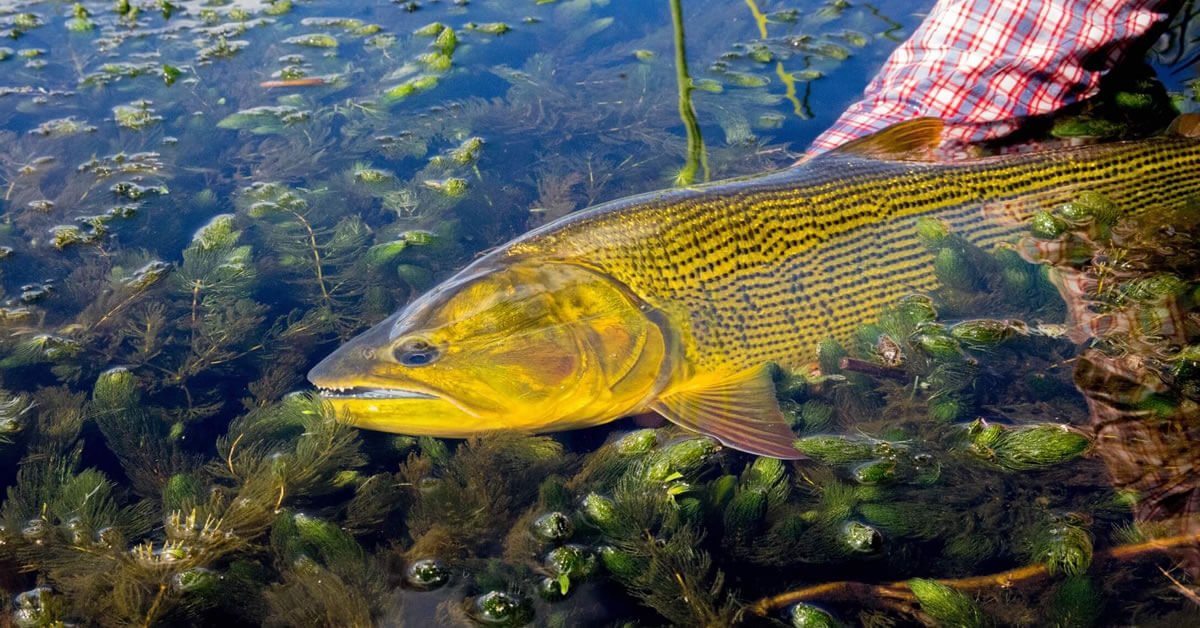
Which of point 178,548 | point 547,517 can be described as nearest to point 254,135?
point 178,548

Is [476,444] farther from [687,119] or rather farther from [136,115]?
[136,115]

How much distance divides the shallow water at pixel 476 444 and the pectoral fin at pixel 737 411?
10 cm

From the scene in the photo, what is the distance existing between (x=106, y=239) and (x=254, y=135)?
Answer: 1506 millimetres

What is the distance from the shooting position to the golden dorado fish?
307 cm

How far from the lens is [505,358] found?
3.11m

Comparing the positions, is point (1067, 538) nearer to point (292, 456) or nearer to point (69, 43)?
point (292, 456)

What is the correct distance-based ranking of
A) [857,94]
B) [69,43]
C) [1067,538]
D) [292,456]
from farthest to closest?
[69,43] → [857,94] → [292,456] → [1067,538]

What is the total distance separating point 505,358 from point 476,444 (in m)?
0.38

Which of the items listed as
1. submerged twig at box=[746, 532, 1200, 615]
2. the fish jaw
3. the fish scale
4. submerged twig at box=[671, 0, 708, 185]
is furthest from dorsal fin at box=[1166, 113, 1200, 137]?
the fish jaw

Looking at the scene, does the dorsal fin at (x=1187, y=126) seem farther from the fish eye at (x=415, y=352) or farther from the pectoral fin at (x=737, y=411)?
the fish eye at (x=415, y=352)

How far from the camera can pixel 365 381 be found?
3016mm

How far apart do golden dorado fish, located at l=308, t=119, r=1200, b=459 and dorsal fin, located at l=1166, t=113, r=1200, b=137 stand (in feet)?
0.60

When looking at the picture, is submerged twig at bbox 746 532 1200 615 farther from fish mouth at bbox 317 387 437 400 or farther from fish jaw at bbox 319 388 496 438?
fish mouth at bbox 317 387 437 400

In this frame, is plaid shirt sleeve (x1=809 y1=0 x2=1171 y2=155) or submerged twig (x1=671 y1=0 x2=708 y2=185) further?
submerged twig (x1=671 y1=0 x2=708 y2=185)
